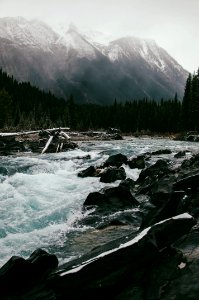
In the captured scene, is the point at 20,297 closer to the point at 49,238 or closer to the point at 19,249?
the point at 19,249

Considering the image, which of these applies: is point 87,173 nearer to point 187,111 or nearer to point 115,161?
point 115,161

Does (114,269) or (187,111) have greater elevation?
(187,111)

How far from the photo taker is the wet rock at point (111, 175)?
21.4m

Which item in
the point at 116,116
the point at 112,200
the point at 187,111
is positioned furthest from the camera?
the point at 116,116

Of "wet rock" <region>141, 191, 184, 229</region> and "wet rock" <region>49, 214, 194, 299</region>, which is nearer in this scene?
"wet rock" <region>49, 214, 194, 299</region>

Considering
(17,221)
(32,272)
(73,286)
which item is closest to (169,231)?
(73,286)

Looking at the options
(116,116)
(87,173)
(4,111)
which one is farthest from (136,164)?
(116,116)

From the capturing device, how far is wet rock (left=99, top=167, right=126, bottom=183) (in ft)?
70.2

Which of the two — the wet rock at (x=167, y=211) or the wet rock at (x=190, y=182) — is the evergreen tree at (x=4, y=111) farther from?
the wet rock at (x=167, y=211)

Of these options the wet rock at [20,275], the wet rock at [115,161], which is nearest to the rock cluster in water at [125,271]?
the wet rock at [20,275]

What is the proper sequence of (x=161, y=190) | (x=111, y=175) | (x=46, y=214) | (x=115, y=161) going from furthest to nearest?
(x=115, y=161) → (x=111, y=175) → (x=161, y=190) → (x=46, y=214)

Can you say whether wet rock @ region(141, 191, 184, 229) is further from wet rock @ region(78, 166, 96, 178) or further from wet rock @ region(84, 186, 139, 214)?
wet rock @ region(78, 166, 96, 178)

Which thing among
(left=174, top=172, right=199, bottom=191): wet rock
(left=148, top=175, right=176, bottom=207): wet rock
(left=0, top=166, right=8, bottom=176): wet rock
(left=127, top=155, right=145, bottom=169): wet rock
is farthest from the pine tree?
(left=174, top=172, right=199, bottom=191): wet rock

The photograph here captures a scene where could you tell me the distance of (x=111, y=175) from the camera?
71.4 feet
